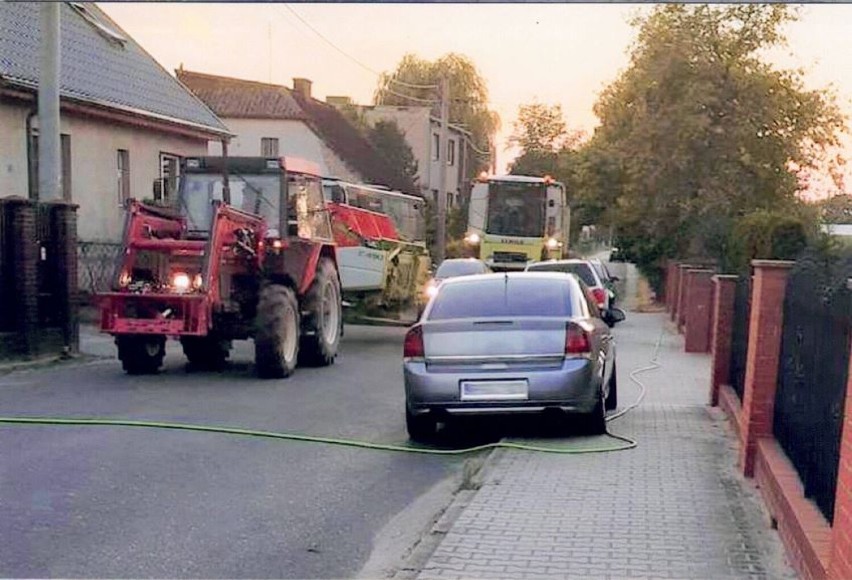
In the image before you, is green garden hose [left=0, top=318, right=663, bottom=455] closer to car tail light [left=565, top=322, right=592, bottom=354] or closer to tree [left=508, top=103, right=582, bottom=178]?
car tail light [left=565, top=322, right=592, bottom=354]

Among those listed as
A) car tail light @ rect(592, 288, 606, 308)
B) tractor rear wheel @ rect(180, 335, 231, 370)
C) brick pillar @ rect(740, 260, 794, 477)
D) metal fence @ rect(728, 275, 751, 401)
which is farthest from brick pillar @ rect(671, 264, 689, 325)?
brick pillar @ rect(740, 260, 794, 477)

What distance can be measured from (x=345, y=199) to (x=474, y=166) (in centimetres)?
3403

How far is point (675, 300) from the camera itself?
2902cm

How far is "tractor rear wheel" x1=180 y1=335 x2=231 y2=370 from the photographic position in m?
15.2

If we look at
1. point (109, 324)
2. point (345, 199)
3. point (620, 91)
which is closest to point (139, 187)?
point (345, 199)

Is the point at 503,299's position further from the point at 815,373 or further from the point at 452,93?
the point at 452,93

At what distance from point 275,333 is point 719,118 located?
21.9 metres

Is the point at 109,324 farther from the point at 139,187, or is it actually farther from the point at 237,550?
the point at 139,187

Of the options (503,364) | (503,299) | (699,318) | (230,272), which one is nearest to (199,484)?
(503,364)

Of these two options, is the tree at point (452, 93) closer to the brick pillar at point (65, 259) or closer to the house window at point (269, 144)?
the house window at point (269, 144)

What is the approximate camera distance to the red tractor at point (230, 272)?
13.5m

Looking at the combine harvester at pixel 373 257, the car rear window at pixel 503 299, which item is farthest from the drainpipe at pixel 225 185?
the car rear window at pixel 503 299

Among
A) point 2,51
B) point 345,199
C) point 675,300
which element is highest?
point 2,51

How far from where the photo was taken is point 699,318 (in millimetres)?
20547
